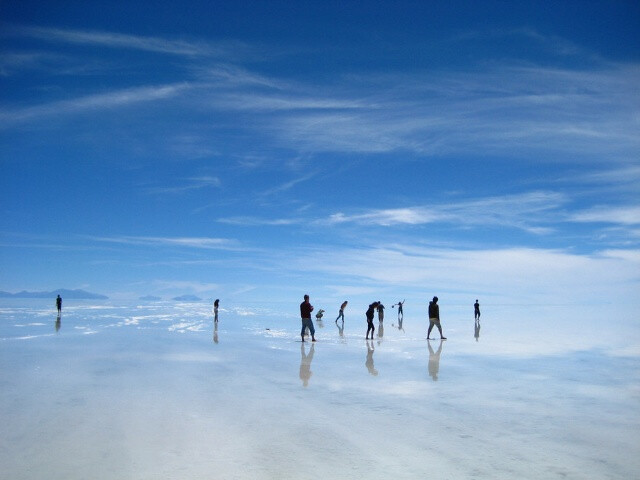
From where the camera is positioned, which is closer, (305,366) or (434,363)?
(305,366)

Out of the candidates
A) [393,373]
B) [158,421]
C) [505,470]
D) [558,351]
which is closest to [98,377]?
[158,421]

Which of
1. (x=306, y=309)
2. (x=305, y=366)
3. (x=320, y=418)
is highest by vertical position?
(x=306, y=309)

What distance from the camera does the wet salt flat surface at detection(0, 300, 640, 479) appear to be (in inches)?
225

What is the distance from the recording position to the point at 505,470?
5.54 metres

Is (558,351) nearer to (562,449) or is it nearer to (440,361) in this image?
(440,361)

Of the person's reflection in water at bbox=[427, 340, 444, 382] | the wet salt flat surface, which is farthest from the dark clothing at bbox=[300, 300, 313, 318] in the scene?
the person's reflection in water at bbox=[427, 340, 444, 382]

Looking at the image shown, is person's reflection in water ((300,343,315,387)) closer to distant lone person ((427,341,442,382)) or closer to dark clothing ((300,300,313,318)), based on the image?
dark clothing ((300,300,313,318))

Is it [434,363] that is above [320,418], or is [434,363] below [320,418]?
below

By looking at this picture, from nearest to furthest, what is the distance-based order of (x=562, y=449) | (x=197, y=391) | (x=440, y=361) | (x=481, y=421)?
(x=562, y=449) < (x=481, y=421) < (x=197, y=391) < (x=440, y=361)

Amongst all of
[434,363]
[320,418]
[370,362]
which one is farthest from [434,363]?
[320,418]

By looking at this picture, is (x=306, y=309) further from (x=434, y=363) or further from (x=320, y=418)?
(x=320, y=418)

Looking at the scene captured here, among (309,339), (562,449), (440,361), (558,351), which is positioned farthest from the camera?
(309,339)

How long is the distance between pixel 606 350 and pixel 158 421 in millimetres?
19149

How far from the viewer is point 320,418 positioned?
7859 millimetres
